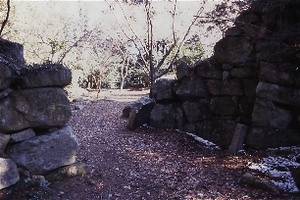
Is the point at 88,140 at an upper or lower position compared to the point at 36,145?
lower

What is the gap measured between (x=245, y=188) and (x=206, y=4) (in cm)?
656

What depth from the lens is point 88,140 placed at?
22.2 feet

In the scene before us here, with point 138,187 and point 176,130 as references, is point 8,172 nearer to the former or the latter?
point 138,187

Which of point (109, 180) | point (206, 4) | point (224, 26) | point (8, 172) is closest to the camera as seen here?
point (8, 172)

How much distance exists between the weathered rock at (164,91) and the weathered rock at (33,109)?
3.40 metres

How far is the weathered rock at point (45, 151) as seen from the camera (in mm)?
3987

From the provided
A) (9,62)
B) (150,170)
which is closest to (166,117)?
(150,170)

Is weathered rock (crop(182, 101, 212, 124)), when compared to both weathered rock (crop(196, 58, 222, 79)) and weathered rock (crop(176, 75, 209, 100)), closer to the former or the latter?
weathered rock (crop(176, 75, 209, 100))

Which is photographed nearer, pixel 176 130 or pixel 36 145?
pixel 36 145

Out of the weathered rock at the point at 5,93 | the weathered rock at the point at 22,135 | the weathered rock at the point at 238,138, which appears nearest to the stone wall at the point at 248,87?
the weathered rock at the point at 238,138

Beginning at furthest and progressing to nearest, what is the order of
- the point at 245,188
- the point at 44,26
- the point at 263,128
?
the point at 44,26, the point at 263,128, the point at 245,188

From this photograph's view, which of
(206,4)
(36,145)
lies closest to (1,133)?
(36,145)

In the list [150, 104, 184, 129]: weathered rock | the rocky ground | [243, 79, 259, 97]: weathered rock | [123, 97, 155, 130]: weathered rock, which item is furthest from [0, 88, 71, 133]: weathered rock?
[243, 79, 259, 97]: weathered rock

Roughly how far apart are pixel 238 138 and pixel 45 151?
3.62 m
